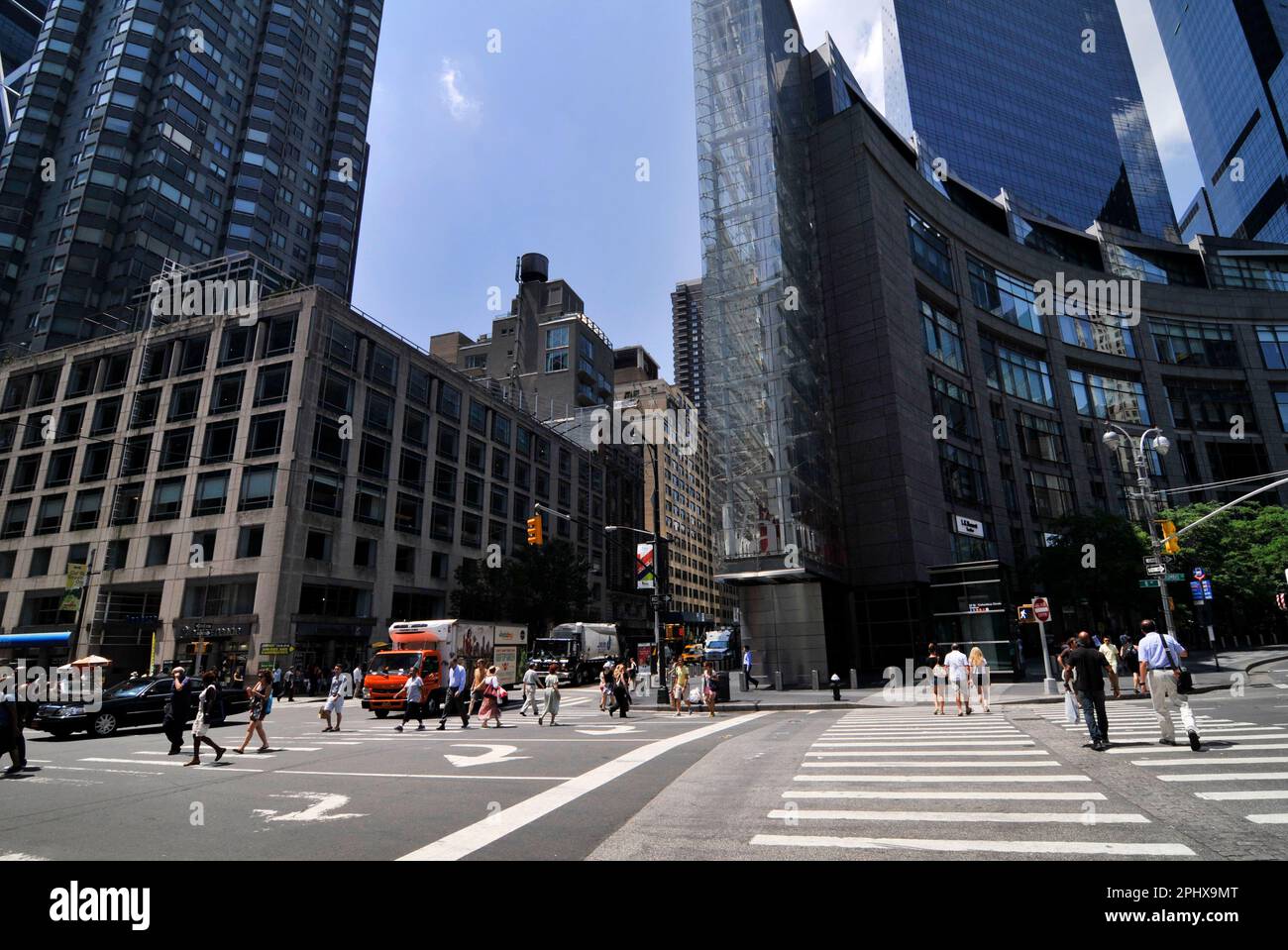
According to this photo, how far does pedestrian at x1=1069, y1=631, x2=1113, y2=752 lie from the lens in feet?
34.5

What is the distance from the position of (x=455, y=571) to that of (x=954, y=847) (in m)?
48.7

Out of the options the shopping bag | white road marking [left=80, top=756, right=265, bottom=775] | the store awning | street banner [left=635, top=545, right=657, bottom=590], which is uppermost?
street banner [left=635, top=545, right=657, bottom=590]

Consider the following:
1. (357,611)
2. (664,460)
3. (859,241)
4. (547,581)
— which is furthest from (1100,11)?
(357,611)

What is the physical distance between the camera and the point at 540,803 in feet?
27.3

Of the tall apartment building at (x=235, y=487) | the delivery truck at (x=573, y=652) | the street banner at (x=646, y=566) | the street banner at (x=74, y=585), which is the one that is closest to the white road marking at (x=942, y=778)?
the street banner at (x=646, y=566)

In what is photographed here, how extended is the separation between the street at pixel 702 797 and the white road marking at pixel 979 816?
4 cm

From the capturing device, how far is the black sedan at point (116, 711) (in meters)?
17.8

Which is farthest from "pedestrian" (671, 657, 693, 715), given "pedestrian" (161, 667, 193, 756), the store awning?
the store awning

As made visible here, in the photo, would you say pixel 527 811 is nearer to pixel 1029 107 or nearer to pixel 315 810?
pixel 315 810

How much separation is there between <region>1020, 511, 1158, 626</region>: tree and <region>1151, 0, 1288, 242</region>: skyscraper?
339 feet

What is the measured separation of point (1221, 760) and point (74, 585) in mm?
52332

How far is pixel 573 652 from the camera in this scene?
45.2 m

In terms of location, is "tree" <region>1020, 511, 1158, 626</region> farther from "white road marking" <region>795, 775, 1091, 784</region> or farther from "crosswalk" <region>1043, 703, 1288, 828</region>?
"white road marking" <region>795, 775, 1091, 784</region>

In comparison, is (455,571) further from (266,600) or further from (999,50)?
(999,50)
